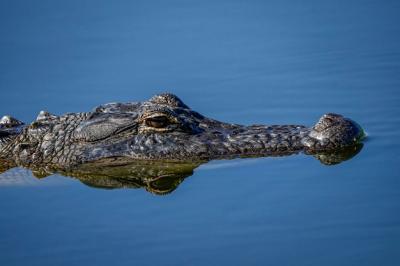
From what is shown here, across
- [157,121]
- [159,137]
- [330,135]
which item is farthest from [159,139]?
[330,135]

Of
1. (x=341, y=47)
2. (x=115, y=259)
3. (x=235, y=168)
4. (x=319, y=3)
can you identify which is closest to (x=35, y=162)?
(x=235, y=168)

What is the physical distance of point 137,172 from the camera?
37.4 ft

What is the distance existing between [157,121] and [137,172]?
72 centimetres

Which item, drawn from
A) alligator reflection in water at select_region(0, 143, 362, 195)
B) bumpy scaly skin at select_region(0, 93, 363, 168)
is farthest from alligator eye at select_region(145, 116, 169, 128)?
alligator reflection in water at select_region(0, 143, 362, 195)

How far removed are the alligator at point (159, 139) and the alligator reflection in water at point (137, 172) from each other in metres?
0.03

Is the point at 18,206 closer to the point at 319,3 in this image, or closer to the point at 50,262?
the point at 50,262

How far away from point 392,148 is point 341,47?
19.2ft

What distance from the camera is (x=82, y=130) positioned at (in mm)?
11836

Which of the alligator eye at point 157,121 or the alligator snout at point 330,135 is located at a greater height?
the alligator eye at point 157,121

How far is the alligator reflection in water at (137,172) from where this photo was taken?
11.1 metres

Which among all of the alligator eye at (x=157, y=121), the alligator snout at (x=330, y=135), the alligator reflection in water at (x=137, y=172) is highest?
the alligator eye at (x=157, y=121)

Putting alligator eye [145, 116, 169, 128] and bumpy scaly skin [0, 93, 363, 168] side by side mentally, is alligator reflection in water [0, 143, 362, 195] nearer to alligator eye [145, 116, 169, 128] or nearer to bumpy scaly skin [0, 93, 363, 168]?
bumpy scaly skin [0, 93, 363, 168]

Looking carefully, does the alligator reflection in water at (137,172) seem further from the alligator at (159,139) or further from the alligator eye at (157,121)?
the alligator eye at (157,121)

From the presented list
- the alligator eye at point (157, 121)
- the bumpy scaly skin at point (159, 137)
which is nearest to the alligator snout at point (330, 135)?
the bumpy scaly skin at point (159, 137)
